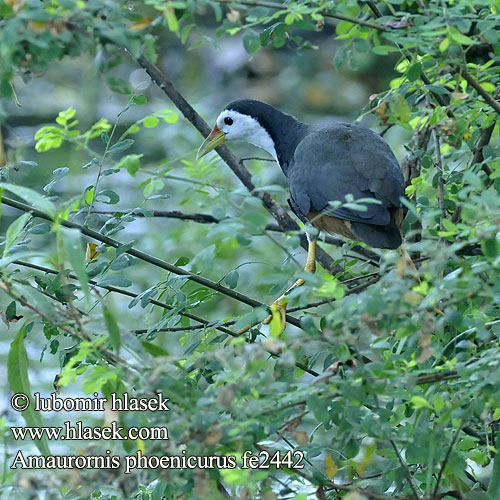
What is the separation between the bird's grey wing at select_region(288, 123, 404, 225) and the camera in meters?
2.02

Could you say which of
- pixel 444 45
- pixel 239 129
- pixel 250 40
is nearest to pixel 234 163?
pixel 239 129

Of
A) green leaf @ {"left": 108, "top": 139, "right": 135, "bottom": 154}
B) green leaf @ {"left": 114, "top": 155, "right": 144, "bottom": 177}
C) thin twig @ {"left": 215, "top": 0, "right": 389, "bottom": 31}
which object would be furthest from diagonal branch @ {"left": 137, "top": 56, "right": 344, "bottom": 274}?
green leaf @ {"left": 114, "top": 155, "right": 144, "bottom": 177}

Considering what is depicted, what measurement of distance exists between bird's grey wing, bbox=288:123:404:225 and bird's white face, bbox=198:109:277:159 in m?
0.35

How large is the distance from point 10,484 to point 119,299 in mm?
3178

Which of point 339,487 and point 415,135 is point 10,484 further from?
point 415,135

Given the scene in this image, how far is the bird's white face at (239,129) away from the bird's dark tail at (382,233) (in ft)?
2.39

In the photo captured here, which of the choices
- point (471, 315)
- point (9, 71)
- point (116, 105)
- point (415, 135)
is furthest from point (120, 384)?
point (116, 105)

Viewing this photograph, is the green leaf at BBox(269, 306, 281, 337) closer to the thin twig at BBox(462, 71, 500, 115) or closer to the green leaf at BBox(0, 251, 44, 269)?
the green leaf at BBox(0, 251, 44, 269)

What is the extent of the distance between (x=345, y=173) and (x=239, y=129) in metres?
0.71

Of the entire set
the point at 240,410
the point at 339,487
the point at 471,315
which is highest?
the point at 240,410

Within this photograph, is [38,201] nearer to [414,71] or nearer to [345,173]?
[414,71]

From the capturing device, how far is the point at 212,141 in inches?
102

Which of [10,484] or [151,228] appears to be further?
[151,228]

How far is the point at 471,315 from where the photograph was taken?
156 cm
